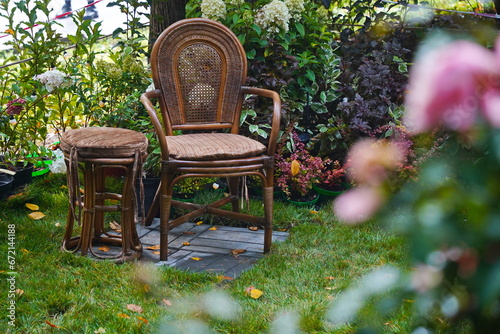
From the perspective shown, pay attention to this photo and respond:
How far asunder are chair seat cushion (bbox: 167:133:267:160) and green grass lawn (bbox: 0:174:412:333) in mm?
547

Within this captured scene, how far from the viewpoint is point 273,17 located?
11.2 ft

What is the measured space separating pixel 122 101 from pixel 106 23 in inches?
87.4

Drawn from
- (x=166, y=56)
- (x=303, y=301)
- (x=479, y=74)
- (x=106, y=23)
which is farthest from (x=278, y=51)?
(x=479, y=74)

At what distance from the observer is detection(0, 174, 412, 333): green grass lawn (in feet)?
6.77

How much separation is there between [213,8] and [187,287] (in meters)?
1.80

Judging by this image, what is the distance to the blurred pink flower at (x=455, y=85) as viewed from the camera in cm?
48

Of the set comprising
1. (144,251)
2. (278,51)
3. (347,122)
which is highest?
(278,51)

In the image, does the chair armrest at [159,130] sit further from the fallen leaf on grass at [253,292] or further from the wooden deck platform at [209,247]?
the fallen leaf on grass at [253,292]

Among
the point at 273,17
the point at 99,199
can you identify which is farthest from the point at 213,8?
the point at 99,199

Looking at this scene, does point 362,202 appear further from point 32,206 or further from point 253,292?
point 32,206

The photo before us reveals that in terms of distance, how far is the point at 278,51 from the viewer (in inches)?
143

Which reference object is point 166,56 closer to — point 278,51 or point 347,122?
point 278,51

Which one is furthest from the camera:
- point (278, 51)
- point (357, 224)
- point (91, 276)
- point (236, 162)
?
point (278, 51)

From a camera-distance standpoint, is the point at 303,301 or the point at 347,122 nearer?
the point at 303,301
